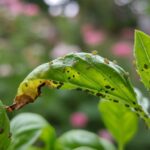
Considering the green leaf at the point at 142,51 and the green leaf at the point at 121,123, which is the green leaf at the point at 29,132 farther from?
the green leaf at the point at 142,51

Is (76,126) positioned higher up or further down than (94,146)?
further down

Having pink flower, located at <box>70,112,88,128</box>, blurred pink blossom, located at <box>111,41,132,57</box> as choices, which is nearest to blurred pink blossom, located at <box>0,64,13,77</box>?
pink flower, located at <box>70,112,88,128</box>

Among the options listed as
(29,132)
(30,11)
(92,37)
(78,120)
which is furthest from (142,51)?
(92,37)

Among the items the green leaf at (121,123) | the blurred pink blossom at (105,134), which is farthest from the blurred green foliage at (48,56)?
the green leaf at (121,123)

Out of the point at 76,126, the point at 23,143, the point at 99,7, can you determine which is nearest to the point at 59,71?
the point at 23,143

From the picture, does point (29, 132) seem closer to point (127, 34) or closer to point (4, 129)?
point (4, 129)

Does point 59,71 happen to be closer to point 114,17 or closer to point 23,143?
point 23,143

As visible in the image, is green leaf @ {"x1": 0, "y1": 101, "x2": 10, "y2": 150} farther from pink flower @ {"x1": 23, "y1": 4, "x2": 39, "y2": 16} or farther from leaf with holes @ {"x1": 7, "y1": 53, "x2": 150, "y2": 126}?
pink flower @ {"x1": 23, "y1": 4, "x2": 39, "y2": 16}
